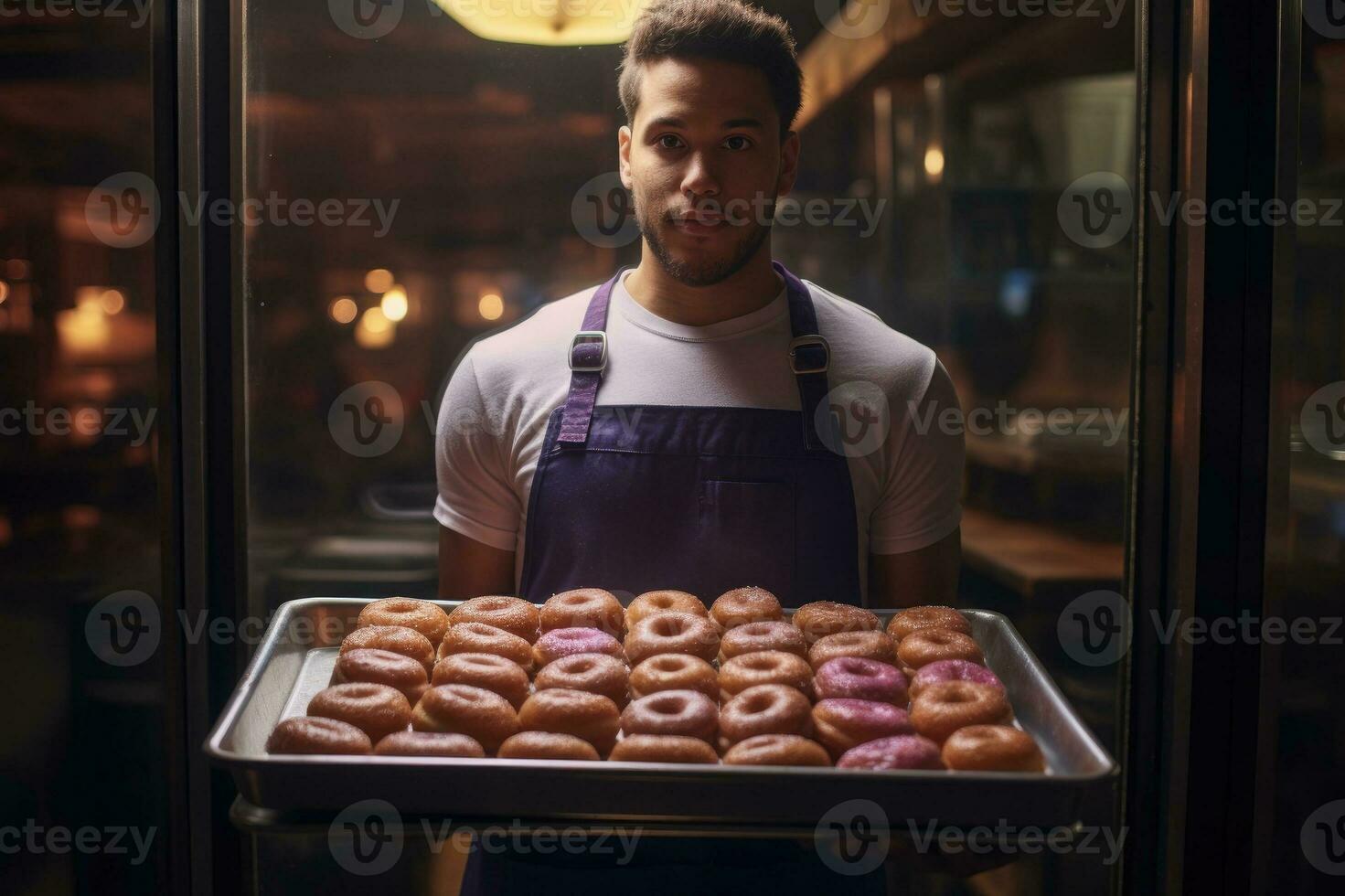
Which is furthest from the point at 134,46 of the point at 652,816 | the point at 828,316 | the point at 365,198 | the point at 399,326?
the point at 652,816

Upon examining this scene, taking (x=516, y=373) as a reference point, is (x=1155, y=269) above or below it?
above

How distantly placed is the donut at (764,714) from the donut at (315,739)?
451mm

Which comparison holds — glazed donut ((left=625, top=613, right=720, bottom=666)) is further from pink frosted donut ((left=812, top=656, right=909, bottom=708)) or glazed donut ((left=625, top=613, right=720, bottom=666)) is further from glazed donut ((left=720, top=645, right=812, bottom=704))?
pink frosted donut ((left=812, top=656, right=909, bottom=708))

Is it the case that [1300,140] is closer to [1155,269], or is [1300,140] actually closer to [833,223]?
[1155,269]

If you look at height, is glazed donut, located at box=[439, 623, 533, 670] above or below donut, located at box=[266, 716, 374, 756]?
above

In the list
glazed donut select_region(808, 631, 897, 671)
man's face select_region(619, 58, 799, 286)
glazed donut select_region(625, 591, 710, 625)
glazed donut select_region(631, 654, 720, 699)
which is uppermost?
man's face select_region(619, 58, 799, 286)

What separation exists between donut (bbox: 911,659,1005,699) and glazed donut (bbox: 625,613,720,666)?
0.98 feet

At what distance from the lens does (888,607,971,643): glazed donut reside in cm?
171

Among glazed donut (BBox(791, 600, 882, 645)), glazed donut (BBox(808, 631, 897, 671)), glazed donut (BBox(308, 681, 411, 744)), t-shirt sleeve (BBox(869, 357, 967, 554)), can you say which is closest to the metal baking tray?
glazed donut (BBox(308, 681, 411, 744))

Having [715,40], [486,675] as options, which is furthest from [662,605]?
[715,40]

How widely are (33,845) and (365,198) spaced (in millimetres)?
1249

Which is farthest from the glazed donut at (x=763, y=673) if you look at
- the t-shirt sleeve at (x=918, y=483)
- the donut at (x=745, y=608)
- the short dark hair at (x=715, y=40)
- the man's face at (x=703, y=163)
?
the short dark hair at (x=715, y=40)

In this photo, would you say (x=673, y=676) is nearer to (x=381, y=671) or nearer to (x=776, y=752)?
(x=776, y=752)

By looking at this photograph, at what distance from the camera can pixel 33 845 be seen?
1.84 m
